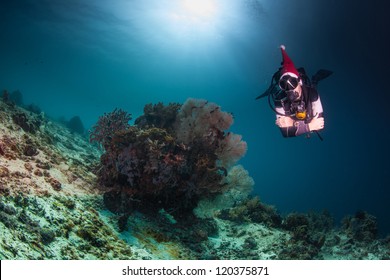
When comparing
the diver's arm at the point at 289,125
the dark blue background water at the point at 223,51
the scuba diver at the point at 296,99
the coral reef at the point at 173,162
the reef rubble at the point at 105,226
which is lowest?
the reef rubble at the point at 105,226

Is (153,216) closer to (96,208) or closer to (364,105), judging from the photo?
(96,208)

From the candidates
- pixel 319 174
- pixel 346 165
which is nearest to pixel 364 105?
pixel 346 165

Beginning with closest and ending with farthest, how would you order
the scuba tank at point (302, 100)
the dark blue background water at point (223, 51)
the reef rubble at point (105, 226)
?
the reef rubble at point (105, 226) → the scuba tank at point (302, 100) → the dark blue background water at point (223, 51)

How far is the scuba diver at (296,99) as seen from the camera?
468cm

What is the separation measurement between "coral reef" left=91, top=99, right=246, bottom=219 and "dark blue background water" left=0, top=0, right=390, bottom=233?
19506 mm

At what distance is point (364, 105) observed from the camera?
35750mm

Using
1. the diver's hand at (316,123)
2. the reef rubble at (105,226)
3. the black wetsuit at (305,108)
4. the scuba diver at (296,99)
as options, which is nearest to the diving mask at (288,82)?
the scuba diver at (296,99)

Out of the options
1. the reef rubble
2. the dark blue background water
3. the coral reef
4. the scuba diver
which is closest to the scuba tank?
the scuba diver

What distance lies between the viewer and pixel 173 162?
595cm

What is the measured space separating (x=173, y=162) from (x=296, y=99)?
286 centimetres

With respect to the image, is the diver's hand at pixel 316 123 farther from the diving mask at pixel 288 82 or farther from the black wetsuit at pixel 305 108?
the diving mask at pixel 288 82

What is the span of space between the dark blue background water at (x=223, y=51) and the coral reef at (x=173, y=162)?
19506mm

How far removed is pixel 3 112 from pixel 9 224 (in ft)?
18.4

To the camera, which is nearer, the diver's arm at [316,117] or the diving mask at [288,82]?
the diving mask at [288,82]
